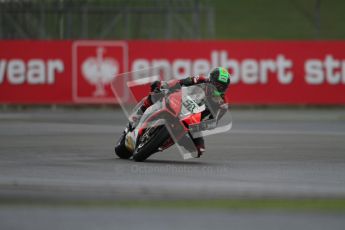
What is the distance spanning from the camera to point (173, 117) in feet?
40.5

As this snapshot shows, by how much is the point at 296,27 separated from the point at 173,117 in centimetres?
2623

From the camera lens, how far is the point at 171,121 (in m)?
12.4

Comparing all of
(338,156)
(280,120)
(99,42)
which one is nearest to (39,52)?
(99,42)

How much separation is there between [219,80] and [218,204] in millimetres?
3800

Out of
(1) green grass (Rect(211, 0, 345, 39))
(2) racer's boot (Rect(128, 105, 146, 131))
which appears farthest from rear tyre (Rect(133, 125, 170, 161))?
(1) green grass (Rect(211, 0, 345, 39))

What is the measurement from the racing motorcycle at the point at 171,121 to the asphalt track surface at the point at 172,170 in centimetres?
30

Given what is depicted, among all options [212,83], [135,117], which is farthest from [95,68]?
[212,83]

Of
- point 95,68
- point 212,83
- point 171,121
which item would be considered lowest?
point 171,121

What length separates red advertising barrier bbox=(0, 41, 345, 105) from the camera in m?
26.4

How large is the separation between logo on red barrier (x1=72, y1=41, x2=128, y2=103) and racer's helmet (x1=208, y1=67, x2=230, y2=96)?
13702mm

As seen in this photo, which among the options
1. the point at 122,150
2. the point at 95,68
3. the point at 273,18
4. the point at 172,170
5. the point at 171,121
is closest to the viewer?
the point at 172,170

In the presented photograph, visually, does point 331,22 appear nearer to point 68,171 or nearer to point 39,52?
point 39,52

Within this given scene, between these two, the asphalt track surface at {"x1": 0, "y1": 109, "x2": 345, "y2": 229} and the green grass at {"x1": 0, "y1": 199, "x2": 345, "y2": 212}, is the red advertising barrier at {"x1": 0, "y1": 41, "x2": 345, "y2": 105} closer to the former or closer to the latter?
the asphalt track surface at {"x1": 0, "y1": 109, "x2": 345, "y2": 229}

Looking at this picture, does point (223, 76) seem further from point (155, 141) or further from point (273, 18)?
point (273, 18)
